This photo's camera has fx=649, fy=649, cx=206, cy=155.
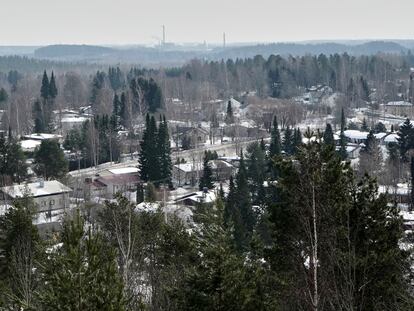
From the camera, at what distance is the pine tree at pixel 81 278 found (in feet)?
16.2

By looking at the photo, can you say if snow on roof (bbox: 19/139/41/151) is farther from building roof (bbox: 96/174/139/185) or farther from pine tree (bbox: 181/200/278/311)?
pine tree (bbox: 181/200/278/311)

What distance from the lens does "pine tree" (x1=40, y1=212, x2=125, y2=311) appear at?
493 centimetres

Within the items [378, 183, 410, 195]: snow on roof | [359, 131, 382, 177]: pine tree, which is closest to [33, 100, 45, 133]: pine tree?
[359, 131, 382, 177]: pine tree

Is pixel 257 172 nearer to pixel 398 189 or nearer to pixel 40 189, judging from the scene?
pixel 398 189

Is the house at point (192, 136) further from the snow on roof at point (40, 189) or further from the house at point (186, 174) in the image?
the snow on roof at point (40, 189)

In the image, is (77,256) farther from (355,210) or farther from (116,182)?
(116,182)

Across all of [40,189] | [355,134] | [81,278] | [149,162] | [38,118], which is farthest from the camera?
[38,118]

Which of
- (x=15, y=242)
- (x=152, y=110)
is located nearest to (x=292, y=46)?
(x=152, y=110)

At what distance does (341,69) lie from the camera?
71125 millimetres

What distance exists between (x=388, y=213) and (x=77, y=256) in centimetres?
459

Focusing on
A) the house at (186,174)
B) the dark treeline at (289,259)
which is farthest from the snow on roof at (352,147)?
the dark treeline at (289,259)

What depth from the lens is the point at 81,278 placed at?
5004 millimetres

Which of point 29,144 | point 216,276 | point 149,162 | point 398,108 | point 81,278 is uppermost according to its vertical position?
point 81,278

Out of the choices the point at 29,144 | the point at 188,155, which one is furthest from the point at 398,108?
the point at 29,144
